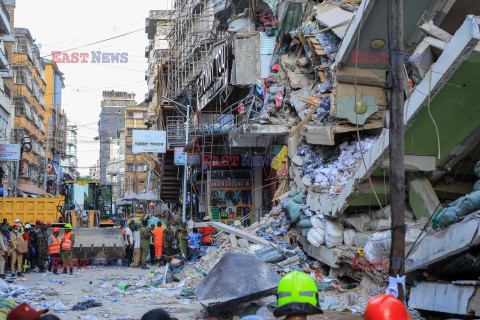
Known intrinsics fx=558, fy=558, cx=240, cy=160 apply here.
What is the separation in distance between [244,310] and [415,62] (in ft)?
17.3

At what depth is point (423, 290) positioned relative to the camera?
327 inches

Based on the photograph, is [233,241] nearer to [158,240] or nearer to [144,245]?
[158,240]

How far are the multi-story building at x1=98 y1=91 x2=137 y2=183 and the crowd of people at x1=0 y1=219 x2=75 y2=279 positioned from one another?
302 feet

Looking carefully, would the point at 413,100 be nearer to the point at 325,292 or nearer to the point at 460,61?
the point at 460,61

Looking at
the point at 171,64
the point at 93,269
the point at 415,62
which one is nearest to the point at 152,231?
the point at 93,269

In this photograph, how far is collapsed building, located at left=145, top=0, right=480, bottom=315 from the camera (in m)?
8.33

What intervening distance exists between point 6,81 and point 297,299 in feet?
150

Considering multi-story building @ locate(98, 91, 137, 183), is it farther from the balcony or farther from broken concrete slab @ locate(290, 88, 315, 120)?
broken concrete slab @ locate(290, 88, 315, 120)

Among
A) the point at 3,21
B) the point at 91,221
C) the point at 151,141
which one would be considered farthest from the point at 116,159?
the point at 91,221

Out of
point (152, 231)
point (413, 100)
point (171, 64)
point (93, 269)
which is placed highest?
point (171, 64)

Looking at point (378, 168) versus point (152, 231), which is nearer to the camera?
point (378, 168)

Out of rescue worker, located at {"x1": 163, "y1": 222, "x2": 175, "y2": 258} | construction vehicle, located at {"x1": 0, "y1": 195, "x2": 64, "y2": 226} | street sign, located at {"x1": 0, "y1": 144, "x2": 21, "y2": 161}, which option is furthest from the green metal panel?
street sign, located at {"x1": 0, "y1": 144, "x2": 21, "y2": 161}

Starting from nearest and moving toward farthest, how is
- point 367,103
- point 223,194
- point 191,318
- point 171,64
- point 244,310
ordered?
1. point 244,310
2. point 191,318
3. point 367,103
4. point 223,194
5. point 171,64

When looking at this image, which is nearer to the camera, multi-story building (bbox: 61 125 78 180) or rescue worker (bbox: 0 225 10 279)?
rescue worker (bbox: 0 225 10 279)
